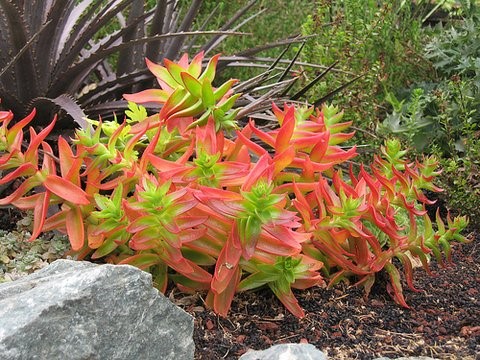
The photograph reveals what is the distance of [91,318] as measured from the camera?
1719 mm

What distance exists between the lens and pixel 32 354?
1.62 metres

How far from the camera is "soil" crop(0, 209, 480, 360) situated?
7.19 feet

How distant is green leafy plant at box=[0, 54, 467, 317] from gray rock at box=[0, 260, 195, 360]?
0.98 feet

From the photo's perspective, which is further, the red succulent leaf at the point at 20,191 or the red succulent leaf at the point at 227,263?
the red succulent leaf at the point at 20,191

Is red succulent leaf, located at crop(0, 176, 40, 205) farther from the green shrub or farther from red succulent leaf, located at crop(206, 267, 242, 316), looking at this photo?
the green shrub

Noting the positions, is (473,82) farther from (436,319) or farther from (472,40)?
(436,319)

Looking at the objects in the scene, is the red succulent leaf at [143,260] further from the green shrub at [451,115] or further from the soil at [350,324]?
the green shrub at [451,115]

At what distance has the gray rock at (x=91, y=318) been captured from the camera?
1.63 meters

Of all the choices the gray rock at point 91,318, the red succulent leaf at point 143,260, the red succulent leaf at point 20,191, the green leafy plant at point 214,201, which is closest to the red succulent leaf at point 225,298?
the green leafy plant at point 214,201

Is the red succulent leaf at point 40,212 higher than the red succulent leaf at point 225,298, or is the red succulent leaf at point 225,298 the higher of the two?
the red succulent leaf at point 40,212

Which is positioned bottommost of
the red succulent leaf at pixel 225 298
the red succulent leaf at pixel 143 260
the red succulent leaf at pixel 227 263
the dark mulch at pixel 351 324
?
the dark mulch at pixel 351 324

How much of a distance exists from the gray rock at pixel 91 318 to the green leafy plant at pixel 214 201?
30 cm

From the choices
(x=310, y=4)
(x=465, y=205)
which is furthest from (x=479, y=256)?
(x=310, y=4)

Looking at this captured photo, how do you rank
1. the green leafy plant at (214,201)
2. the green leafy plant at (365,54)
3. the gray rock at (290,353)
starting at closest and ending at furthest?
the gray rock at (290,353)
the green leafy plant at (214,201)
the green leafy plant at (365,54)
